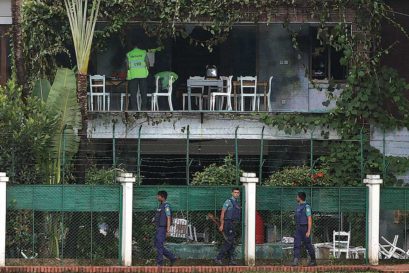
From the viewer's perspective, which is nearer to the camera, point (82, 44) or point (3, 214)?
point (3, 214)

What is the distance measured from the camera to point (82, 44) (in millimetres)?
25484

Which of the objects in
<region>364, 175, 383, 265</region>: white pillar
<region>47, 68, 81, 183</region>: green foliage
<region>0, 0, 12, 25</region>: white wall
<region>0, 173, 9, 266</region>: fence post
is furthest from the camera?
<region>0, 0, 12, 25</region>: white wall

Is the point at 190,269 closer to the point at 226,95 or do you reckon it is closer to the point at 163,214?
the point at 163,214

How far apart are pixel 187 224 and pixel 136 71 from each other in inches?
202

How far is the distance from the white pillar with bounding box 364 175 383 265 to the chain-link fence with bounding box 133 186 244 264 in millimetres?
2980

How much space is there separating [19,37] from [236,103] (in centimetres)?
604

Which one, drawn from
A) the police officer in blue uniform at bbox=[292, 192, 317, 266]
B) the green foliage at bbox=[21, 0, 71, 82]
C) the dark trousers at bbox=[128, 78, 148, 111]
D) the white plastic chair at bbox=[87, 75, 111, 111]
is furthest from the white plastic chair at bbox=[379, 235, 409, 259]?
the green foliage at bbox=[21, 0, 71, 82]

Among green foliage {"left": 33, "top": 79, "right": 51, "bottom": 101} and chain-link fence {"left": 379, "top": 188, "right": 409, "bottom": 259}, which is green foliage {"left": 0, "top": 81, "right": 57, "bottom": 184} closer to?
green foliage {"left": 33, "top": 79, "right": 51, "bottom": 101}

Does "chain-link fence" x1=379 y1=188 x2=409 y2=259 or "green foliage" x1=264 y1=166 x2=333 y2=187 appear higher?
"green foliage" x1=264 y1=166 x2=333 y2=187

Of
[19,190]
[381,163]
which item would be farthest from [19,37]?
[381,163]

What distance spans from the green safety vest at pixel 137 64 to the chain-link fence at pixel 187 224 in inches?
178

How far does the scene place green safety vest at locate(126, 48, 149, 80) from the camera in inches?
1061

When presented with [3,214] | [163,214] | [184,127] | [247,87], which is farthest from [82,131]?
[247,87]

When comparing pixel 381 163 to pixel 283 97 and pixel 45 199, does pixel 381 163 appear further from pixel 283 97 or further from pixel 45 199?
pixel 45 199
